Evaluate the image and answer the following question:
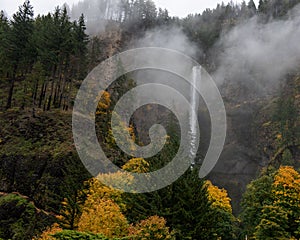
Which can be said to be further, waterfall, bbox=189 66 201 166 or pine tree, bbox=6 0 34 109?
waterfall, bbox=189 66 201 166

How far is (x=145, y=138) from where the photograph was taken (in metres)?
95.6

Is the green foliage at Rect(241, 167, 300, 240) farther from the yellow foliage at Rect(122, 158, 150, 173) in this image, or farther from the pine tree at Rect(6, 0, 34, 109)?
the pine tree at Rect(6, 0, 34, 109)

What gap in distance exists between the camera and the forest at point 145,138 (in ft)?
109

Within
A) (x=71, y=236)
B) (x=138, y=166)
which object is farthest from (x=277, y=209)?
(x=71, y=236)

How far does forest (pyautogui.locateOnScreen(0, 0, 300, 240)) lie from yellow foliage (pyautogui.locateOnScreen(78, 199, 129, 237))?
9 centimetres

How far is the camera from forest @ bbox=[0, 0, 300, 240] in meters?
33.4

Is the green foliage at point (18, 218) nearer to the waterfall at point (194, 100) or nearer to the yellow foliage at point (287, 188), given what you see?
the yellow foliage at point (287, 188)

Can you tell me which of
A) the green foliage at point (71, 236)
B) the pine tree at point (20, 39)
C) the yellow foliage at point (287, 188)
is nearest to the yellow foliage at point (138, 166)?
the yellow foliage at point (287, 188)

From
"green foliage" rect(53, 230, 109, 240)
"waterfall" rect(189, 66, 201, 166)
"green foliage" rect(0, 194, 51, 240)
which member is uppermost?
"waterfall" rect(189, 66, 201, 166)

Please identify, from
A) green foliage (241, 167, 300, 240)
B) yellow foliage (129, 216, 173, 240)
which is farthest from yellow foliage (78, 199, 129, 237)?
green foliage (241, 167, 300, 240)

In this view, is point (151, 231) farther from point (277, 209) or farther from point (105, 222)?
point (277, 209)

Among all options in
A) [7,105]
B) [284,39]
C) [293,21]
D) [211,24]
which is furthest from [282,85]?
[7,105]

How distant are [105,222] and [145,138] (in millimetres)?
66533

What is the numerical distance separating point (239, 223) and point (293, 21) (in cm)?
8585
